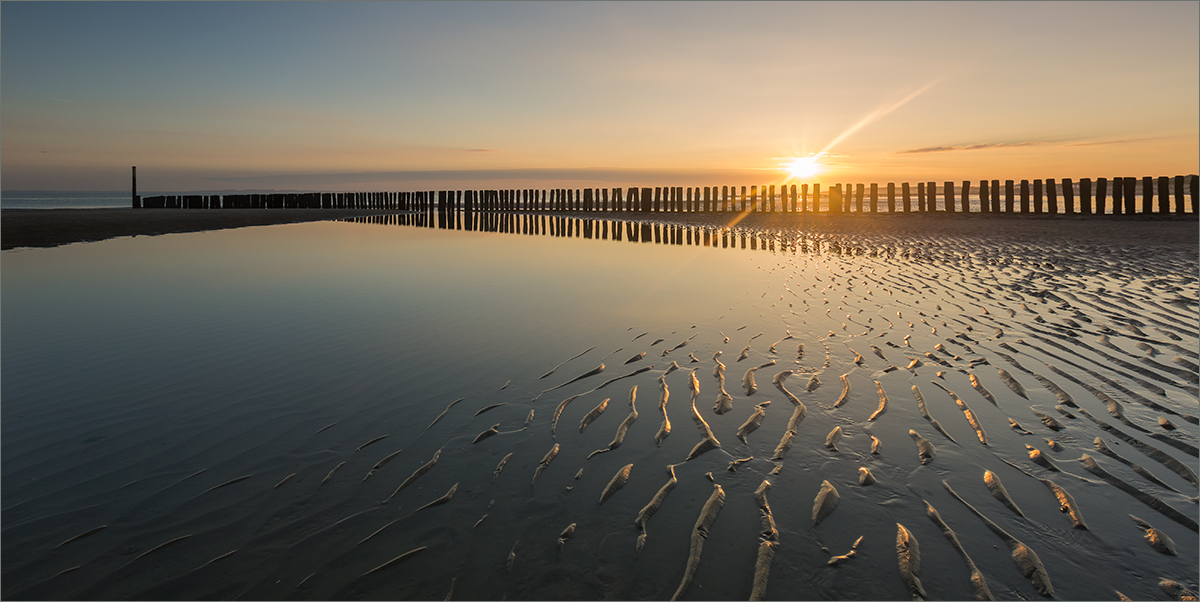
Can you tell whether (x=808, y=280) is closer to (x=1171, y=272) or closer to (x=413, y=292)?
(x=1171, y=272)

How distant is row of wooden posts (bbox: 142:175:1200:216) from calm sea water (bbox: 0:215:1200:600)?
16677 mm

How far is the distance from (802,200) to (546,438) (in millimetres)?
28049

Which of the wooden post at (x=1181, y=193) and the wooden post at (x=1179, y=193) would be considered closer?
the wooden post at (x=1181, y=193)

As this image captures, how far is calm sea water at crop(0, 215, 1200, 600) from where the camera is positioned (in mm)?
2441

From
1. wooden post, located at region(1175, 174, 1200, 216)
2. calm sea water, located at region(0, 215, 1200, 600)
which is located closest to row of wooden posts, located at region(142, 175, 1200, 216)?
wooden post, located at region(1175, 174, 1200, 216)

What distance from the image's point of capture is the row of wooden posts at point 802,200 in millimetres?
20859

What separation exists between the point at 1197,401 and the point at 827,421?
2.56 m

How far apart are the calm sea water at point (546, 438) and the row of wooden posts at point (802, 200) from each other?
16677 mm

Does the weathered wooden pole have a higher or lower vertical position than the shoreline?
higher

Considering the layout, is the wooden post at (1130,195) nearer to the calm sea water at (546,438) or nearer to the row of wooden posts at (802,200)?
the row of wooden posts at (802,200)

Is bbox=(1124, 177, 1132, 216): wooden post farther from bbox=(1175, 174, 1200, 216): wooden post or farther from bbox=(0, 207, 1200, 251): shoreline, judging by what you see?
bbox=(1175, 174, 1200, 216): wooden post

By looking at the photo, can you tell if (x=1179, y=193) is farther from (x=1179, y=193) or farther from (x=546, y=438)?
(x=546, y=438)

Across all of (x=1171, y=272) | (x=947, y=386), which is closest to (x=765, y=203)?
(x=1171, y=272)

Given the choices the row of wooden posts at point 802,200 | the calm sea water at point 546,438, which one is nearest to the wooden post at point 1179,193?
the row of wooden posts at point 802,200
